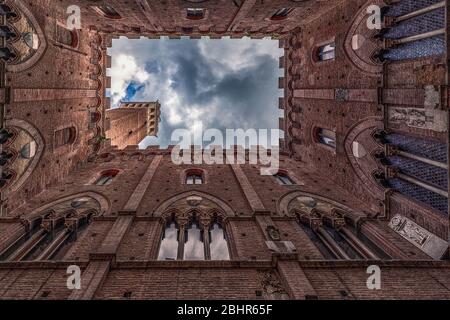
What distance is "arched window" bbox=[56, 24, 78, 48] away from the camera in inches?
597

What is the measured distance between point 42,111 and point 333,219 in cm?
1398

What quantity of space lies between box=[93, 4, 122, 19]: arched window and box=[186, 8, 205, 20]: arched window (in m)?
4.22

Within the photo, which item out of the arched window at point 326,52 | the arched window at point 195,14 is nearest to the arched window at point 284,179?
the arched window at point 326,52

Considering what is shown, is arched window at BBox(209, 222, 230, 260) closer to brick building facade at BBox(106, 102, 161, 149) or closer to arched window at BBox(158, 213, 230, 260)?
arched window at BBox(158, 213, 230, 260)

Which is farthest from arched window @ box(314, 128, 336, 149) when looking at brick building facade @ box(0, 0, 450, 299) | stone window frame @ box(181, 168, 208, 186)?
stone window frame @ box(181, 168, 208, 186)

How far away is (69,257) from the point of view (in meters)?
9.67

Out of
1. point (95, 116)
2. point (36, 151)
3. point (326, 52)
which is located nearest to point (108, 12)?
point (95, 116)

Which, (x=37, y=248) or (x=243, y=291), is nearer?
(x=243, y=291)

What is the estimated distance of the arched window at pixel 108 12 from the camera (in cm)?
1690

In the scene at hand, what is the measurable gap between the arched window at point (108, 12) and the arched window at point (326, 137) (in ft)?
46.6

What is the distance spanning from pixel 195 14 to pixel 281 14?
5557 mm

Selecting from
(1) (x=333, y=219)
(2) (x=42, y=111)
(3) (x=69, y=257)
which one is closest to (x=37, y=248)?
(3) (x=69, y=257)

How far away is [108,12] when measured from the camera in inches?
702
